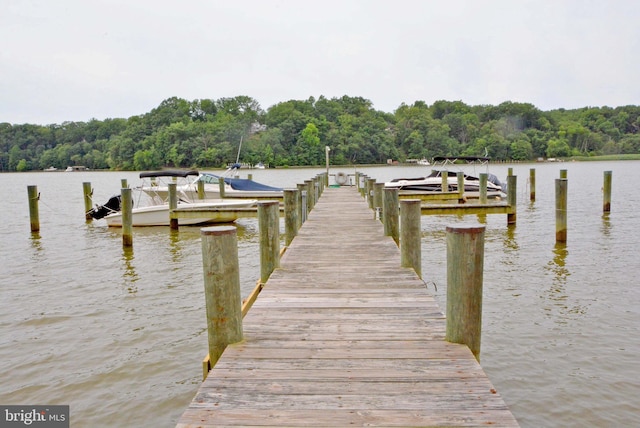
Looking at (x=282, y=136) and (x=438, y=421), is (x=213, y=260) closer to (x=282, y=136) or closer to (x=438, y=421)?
(x=438, y=421)

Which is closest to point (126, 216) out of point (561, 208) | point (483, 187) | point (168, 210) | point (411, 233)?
point (168, 210)

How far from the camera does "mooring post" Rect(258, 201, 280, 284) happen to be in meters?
6.98

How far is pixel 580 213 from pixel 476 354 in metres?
20.3

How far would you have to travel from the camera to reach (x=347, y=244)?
29.4ft

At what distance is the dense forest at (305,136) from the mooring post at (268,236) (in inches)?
3565

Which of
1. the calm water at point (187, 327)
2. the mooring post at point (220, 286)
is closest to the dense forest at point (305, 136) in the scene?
the calm water at point (187, 327)

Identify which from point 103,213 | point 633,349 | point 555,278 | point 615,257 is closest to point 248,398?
point 633,349

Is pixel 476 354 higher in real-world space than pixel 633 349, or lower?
higher

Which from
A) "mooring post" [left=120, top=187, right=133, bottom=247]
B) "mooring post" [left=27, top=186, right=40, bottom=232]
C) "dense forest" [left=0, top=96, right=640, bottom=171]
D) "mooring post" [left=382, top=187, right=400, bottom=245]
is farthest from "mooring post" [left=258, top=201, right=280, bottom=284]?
"dense forest" [left=0, top=96, right=640, bottom=171]

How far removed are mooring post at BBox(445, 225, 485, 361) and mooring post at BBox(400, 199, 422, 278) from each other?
2541mm

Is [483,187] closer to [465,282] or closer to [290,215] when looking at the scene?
[290,215]

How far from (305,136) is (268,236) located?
10276cm

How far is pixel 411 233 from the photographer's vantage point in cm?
683

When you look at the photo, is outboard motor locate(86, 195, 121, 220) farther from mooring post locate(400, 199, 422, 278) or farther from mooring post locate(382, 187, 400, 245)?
mooring post locate(400, 199, 422, 278)
